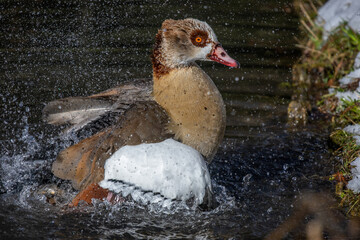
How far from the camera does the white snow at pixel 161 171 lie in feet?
11.8

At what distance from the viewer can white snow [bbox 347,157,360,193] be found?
3.98 meters

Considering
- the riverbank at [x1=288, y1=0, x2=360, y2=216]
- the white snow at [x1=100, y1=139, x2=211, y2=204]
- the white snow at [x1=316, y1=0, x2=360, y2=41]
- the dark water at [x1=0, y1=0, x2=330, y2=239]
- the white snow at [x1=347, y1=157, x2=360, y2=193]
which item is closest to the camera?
the white snow at [x1=100, y1=139, x2=211, y2=204]

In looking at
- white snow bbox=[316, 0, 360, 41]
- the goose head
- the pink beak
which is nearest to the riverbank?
white snow bbox=[316, 0, 360, 41]

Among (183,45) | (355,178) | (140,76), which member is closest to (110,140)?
(183,45)

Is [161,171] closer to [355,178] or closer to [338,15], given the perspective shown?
[355,178]

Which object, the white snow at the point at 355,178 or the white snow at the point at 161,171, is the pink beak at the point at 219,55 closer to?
the white snow at the point at 161,171

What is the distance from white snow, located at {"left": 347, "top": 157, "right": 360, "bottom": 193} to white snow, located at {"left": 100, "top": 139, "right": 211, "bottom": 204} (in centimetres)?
113

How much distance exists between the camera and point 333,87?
5.26 m

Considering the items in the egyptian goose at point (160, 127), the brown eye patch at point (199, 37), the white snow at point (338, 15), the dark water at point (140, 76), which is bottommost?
the dark water at point (140, 76)

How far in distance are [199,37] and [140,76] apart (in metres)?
2.04

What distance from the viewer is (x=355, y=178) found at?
4.06 m

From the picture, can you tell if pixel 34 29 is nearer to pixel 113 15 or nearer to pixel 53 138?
pixel 113 15

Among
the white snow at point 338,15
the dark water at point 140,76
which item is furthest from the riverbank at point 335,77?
the dark water at point 140,76

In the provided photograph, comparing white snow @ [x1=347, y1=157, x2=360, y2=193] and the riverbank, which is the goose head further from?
the riverbank
